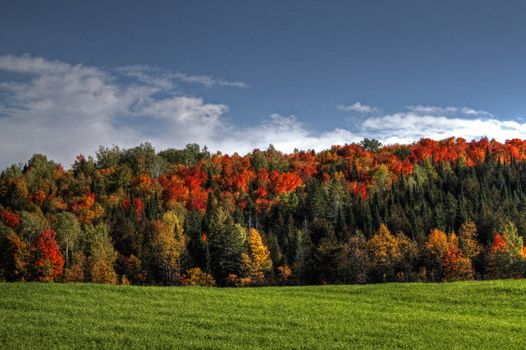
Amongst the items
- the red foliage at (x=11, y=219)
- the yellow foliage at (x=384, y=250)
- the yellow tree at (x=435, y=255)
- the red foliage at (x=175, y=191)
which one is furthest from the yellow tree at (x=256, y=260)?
the red foliage at (x=175, y=191)

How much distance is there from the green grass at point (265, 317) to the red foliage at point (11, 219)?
4184 inches

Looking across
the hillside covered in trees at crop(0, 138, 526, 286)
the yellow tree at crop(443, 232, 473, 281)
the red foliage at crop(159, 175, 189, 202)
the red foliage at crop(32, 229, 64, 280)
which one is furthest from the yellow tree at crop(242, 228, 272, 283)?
the red foliage at crop(159, 175, 189, 202)

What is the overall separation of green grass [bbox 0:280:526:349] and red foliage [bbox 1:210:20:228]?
106 m

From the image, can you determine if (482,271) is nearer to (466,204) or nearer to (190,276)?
(466,204)

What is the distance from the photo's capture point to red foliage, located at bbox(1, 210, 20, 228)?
14135cm

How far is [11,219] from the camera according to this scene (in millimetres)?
144000

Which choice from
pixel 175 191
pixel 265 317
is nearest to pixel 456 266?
pixel 265 317

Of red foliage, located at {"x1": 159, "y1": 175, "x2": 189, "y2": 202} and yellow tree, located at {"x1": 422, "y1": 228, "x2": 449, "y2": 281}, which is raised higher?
red foliage, located at {"x1": 159, "y1": 175, "x2": 189, "y2": 202}

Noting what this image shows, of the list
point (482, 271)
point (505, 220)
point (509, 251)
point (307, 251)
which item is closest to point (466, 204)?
point (505, 220)

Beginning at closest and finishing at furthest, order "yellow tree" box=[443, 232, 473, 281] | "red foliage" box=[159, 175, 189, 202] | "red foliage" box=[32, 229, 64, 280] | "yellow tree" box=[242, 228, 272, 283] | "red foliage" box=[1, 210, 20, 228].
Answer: "yellow tree" box=[443, 232, 473, 281] → "red foliage" box=[32, 229, 64, 280] → "yellow tree" box=[242, 228, 272, 283] → "red foliage" box=[1, 210, 20, 228] → "red foliage" box=[159, 175, 189, 202]

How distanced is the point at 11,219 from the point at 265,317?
131422mm

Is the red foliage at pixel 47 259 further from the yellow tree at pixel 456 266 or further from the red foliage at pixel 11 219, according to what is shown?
the yellow tree at pixel 456 266

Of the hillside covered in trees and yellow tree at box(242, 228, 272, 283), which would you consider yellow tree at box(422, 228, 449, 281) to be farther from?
yellow tree at box(242, 228, 272, 283)

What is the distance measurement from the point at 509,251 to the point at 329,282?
3624cm
